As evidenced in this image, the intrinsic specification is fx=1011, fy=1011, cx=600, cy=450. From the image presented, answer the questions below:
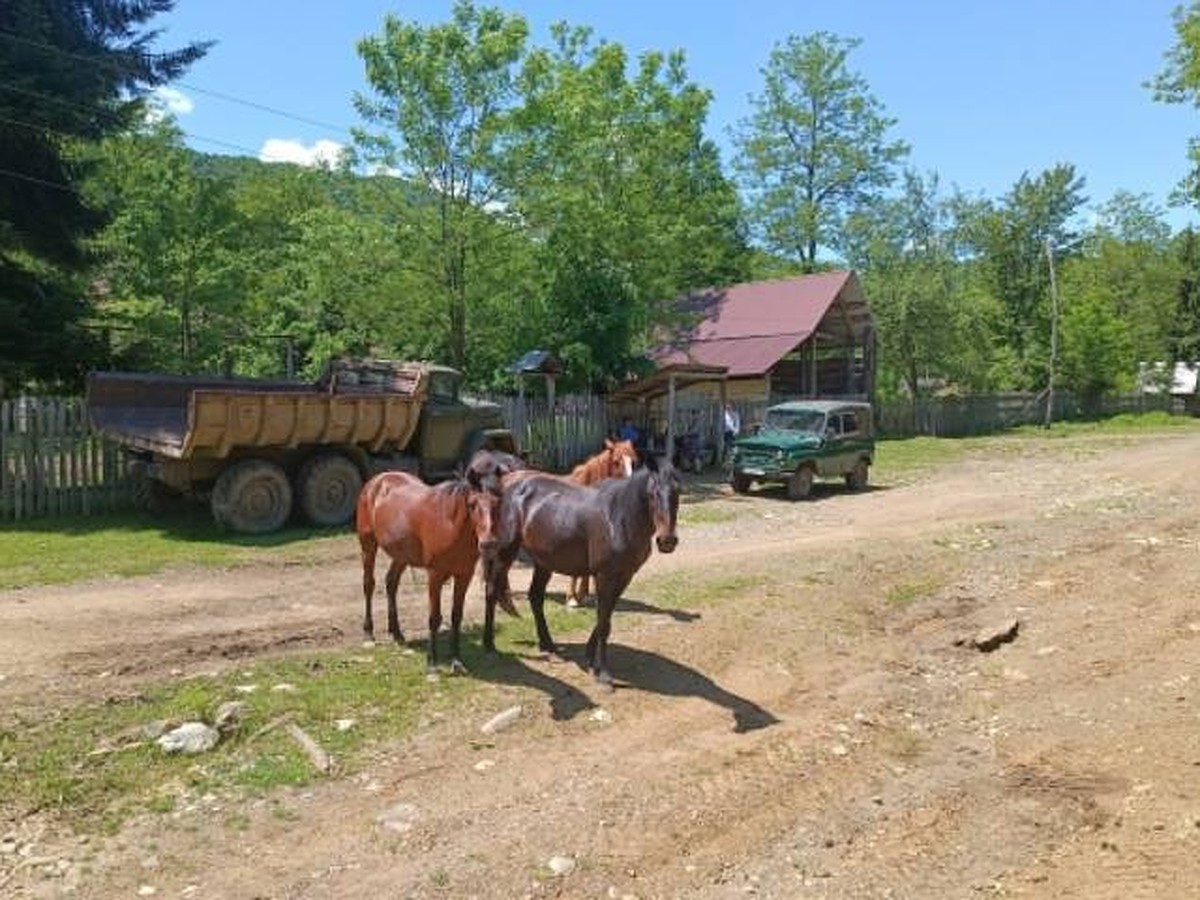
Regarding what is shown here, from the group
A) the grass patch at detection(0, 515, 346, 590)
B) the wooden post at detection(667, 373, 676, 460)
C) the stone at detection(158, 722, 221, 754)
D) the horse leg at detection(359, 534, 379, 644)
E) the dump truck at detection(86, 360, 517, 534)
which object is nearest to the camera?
the stone at detection(158, 722, 221, 754)

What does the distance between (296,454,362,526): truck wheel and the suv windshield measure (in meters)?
9.72

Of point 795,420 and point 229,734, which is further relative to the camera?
point 795,420

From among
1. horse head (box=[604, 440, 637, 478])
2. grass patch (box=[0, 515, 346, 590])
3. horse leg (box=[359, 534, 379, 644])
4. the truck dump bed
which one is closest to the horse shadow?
horse leg (box=[359, 534, 379, 644])

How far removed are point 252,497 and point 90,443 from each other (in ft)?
10.4

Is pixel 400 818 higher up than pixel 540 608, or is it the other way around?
pixel 540 608

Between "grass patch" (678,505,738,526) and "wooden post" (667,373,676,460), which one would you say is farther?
"wooden post" (667,373,676,460)

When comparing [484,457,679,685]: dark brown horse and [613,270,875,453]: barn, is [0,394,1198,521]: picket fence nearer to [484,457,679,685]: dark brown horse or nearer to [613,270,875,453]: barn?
[613,270,875,453]: barn

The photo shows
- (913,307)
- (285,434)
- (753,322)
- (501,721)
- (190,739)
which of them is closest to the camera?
(190,739)

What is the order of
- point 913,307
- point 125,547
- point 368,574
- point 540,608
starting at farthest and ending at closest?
point 913,307 → point 125,547 → point 368,574 → point 540,608

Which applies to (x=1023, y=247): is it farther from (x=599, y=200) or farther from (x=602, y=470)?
(x=602, y=470)

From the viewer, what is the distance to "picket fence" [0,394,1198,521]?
591 inches

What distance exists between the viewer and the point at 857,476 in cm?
2225

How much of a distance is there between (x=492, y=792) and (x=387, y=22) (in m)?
19.3

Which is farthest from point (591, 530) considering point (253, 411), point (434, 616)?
point (253, 411)
